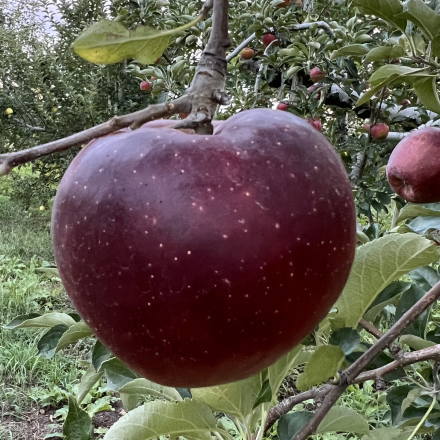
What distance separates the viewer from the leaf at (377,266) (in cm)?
58

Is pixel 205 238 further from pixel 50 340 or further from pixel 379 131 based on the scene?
pixel 379 131

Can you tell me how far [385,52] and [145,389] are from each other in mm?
496

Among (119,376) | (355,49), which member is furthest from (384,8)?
(119,376)

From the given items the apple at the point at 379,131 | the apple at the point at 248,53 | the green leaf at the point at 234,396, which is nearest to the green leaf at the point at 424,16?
the green leaf at the point at 234,396

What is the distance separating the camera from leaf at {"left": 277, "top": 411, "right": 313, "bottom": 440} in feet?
2.09

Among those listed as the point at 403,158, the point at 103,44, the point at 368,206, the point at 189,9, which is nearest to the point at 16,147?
the point at 189,9

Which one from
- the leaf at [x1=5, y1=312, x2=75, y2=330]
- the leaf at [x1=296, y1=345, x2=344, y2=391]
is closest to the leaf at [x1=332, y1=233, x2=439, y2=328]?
the leaf at [x1=296, y1=345, x2=344, y2=391]

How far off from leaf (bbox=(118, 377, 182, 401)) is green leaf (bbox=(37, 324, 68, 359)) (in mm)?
126

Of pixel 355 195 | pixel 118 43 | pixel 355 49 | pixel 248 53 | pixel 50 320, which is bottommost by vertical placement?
pixel 355 195

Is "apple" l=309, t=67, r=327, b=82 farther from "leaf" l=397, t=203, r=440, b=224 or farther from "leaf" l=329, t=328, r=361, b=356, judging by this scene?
"leaf" l=329, t=328, r=361, b=356

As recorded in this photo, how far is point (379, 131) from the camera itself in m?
1.58

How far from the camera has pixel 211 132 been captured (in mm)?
410

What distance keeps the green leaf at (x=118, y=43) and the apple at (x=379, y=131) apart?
1245 mm

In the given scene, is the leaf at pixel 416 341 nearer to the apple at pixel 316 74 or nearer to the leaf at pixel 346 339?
the leaf at pixel 346 339
